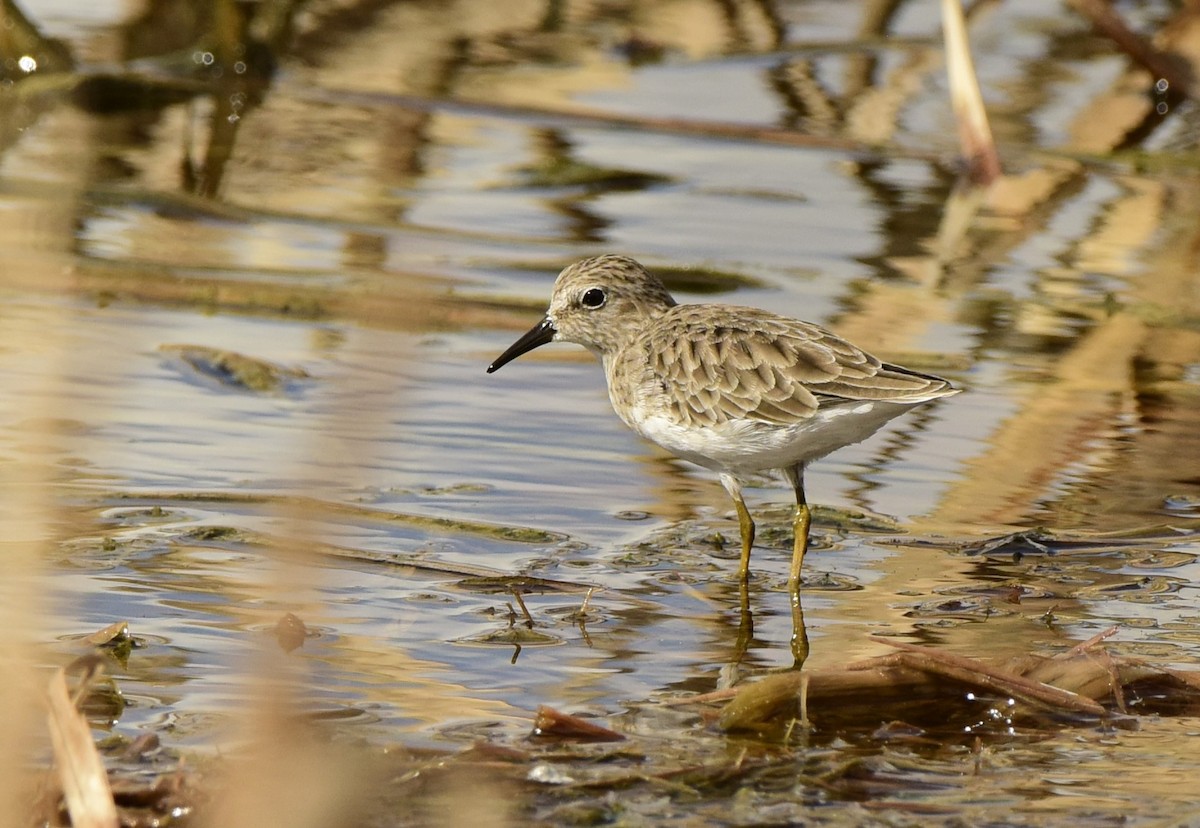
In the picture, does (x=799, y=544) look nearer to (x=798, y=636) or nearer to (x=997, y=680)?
(x=798, y=636)

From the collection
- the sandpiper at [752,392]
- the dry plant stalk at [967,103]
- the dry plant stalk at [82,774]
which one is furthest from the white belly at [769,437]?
the dry plant stalk at [967,103]

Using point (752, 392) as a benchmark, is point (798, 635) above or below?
below

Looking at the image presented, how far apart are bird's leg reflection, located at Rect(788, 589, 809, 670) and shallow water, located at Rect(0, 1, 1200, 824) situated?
0.04m

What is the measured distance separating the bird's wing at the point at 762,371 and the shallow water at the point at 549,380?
519 millimetres

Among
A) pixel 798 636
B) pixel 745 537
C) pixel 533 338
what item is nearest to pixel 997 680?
pixel 798 636

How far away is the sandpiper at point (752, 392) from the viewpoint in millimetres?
5934

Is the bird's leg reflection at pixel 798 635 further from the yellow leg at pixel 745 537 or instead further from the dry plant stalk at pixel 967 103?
the dry plant stalk at pixel 967 103

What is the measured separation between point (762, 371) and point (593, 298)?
3.87ft

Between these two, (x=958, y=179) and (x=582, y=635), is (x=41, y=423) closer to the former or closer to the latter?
(x=582, y=635)

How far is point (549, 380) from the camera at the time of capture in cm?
814

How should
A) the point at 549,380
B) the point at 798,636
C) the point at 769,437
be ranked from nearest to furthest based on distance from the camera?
the point at 798,636 → the point at 769,437 → the point at 549,380

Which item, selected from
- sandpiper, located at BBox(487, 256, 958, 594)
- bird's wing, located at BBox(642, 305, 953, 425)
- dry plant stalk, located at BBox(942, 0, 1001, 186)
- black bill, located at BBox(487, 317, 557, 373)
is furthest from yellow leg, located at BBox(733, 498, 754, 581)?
dry plant stalk, located at BBox(942, 0, 1001, 186)

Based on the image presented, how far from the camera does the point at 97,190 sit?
400 inches

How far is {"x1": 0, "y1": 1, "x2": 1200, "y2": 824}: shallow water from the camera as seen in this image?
4.59m
